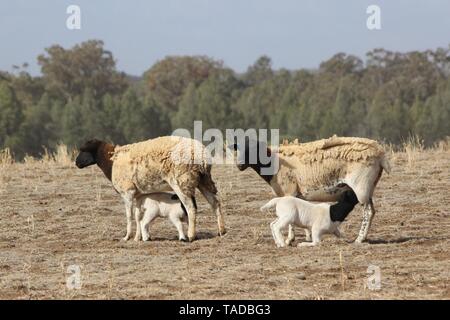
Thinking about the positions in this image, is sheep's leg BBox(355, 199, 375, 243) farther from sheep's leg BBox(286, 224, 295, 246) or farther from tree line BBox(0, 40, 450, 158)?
tree line BBox(0, 40, 450, 158)

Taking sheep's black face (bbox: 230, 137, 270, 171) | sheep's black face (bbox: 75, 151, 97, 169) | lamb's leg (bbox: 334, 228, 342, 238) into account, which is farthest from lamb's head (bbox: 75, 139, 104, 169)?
lamb's leg (bbox: 334, 228, 342, 238)

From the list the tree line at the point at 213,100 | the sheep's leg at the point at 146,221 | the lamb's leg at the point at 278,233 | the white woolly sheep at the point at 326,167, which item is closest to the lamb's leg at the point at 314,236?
the lamb's leg at the point at 278,233

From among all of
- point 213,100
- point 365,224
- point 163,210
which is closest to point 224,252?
point 163,210

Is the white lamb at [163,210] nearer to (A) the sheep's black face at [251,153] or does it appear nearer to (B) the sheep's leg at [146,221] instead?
Answer: (B) the sheep's leg at [146,221]

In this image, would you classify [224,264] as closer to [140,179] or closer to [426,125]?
[140,179]

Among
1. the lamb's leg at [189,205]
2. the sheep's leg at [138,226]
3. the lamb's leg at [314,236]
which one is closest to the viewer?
the lamb's leg at [314,236]

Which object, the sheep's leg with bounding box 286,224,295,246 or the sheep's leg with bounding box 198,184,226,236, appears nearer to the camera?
the sheep's leg with bounding box 286,224,295,246

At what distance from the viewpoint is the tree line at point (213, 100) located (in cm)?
6312

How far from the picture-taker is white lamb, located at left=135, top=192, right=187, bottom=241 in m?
12.6

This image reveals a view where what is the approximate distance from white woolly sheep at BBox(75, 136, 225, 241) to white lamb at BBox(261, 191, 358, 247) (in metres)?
1.27

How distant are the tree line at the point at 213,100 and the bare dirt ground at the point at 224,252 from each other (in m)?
37.7

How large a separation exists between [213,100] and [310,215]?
58.4 meters

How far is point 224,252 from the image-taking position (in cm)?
1141
